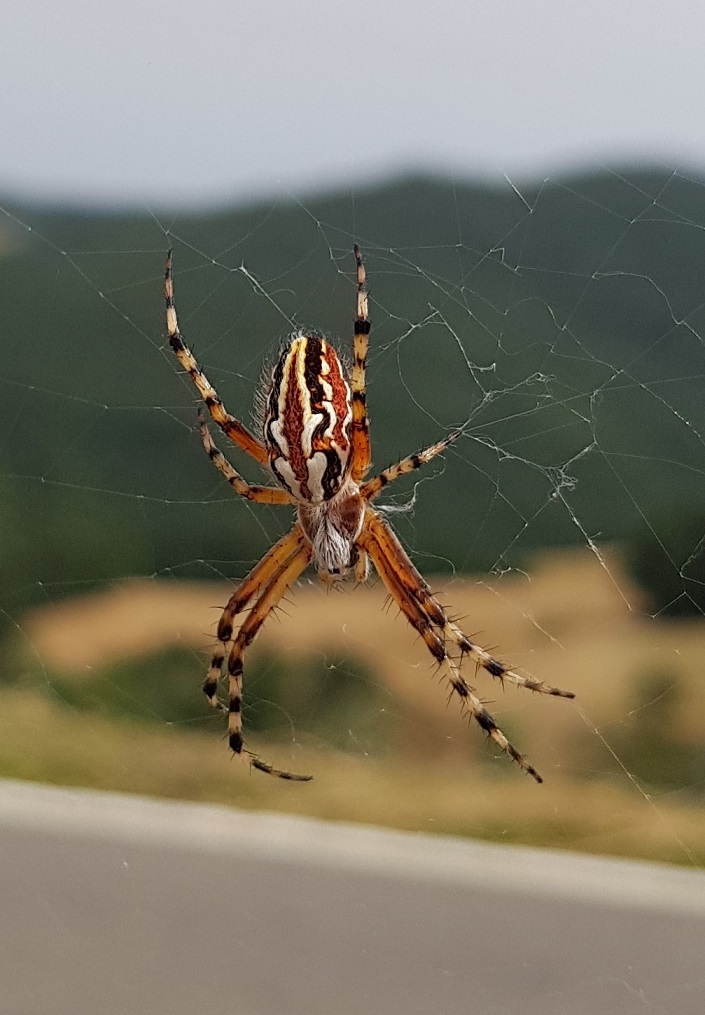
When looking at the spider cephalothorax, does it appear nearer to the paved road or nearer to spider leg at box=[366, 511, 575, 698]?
spider leg at box=[366, 511, 575, 698]

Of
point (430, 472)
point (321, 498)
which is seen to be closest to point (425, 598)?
point (321, 498)

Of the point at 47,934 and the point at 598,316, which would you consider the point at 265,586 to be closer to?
the point at 598,316

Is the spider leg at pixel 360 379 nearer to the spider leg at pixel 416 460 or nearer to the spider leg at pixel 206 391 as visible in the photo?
the spider leg at pixel 416 460

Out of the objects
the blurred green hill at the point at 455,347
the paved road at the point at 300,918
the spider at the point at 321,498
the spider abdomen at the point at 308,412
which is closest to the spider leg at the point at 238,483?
the spider at the point at 321,498

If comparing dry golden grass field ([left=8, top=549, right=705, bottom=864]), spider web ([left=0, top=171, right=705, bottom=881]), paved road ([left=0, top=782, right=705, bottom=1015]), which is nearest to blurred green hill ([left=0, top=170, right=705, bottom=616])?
spider web ([left=0, top=171, right=705, bottom=881])

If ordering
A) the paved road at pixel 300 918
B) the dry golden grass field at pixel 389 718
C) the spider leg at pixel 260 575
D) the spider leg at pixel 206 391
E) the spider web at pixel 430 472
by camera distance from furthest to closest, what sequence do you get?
the paved road at pixel 300 918 → the dry golden grass field at pixel 389 718 → the spider web at pixel 430 472 → the spider leg at pixel 260 575 → the spider leg at pixel 206 391

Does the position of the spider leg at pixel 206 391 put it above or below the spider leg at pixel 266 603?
above

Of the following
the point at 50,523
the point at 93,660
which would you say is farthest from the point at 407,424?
the point at 50,523

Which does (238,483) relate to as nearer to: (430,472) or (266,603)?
(266,603)
